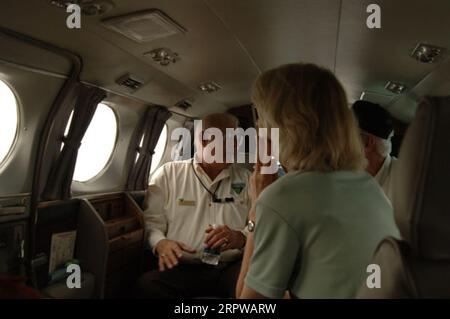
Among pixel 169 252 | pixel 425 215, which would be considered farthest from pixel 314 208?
pixel 169 252

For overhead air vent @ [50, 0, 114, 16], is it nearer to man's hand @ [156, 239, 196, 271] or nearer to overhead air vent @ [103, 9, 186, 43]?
overhead air vent @ [103, 9, 186, 43]

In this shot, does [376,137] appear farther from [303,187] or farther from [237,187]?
[303,187]

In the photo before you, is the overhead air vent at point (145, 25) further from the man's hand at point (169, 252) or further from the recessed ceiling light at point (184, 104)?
the recessed ceiling light at point (184, 104)

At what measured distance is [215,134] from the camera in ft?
7.83

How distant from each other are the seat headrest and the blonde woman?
0.19 m

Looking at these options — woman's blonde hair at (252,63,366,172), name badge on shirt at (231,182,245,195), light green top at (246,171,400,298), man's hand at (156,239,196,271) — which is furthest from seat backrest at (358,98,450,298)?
name badge on shirt at (231,182,245,195)

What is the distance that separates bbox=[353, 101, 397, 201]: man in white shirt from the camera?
221cm

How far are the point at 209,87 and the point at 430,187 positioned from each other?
2890 mm

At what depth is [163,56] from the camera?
8.10 ft

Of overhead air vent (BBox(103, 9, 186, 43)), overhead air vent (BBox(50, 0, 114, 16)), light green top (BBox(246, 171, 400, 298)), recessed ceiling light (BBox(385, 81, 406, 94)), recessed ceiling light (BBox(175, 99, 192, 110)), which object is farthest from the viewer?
recessed ceiling light (BBox(175, 99, 192, 110))

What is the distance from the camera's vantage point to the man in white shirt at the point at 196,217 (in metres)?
2.15

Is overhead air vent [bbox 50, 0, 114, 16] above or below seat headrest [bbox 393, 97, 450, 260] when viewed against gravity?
above

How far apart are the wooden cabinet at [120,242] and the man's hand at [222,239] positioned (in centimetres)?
107
